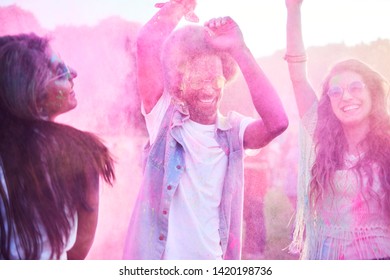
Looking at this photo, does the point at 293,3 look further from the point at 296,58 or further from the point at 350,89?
the point at 350,89

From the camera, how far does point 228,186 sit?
322 centimetres

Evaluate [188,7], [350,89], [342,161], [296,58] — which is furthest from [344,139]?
[188,7]

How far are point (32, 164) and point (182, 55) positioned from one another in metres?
1.10

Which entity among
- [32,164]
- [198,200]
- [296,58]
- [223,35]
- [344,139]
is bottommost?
[198,200]

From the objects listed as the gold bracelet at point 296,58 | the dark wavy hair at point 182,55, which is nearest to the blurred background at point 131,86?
the gold bracelet at point 296,58

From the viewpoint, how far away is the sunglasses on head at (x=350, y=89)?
129 inches

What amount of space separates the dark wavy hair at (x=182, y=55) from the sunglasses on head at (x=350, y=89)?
61 centimetres

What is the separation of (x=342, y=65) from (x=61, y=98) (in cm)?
173

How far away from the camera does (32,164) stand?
10.3ft

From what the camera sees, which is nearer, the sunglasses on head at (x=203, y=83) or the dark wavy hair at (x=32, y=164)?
the dark wavy hair at (x=32, y=164)

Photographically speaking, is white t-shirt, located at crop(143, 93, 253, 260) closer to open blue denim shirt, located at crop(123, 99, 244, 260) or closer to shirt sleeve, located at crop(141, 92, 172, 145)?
open blue denim shirt, located at crop(123, 99, 244, 260)

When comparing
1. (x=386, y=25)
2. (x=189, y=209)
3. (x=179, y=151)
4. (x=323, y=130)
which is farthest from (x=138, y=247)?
(x=386, y=25)

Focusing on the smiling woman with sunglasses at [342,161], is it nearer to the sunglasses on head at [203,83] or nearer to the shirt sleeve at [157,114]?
the sunglasses on head at [203,83]

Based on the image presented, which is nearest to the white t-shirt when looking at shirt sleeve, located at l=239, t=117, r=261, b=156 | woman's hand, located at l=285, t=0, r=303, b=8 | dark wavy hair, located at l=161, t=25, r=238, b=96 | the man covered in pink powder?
the man covered in pink powder
